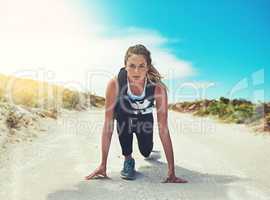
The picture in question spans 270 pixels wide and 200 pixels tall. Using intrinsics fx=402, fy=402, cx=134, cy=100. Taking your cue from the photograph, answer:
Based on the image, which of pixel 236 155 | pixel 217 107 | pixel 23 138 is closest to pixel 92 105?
pixel 217 107

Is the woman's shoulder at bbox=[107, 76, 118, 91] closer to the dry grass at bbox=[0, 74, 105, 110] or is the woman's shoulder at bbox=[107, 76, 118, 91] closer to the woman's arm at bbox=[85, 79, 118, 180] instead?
the woman's arm at bbox=[85, 79, 118, 180]

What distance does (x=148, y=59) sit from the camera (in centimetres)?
444

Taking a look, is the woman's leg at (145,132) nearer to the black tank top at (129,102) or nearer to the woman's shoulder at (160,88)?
the black tank top at (129,102)

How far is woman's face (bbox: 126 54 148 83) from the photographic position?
14.2ft

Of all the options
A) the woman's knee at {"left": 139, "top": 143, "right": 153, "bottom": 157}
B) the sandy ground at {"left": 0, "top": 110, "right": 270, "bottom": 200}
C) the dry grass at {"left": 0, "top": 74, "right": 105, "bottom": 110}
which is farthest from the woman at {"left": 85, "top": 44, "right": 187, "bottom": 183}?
the dry grass at {"left": 0, "top": 74, "right": 105, "bottom": 110}

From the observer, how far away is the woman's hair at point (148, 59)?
14.4 feet

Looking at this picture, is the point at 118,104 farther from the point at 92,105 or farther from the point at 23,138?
the point at 92,105

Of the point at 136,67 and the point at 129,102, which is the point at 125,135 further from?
the point at 136,67

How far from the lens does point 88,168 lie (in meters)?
4.94

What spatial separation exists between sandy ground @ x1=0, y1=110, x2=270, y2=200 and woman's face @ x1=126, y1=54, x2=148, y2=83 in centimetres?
114

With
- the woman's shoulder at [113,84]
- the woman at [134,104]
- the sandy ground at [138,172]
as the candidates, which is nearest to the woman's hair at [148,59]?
the woman at [134,104]

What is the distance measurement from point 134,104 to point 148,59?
1.90 ft

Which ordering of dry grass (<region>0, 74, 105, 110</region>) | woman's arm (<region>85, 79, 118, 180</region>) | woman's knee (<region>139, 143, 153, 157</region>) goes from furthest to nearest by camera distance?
1. dry grass (<region>0, 74, 105, 110</region>)
2. woman's knee (<region>139, 143, 153, 157</region>)
3. woman's arm (<region>85, 79, 118, 180</region>)

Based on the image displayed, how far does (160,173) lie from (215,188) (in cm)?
89
